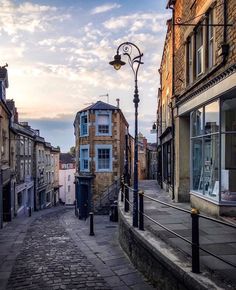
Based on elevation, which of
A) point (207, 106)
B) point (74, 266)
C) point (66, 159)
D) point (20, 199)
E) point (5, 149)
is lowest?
point (20, 199)

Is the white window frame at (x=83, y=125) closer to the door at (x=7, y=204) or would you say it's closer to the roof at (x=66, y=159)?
the door at (x=7, y=204)

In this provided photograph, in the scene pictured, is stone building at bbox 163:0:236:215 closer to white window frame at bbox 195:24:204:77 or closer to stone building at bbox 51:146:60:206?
white window frame at bbox 195:24:204:77

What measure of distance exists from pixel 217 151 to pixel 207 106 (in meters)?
1.63

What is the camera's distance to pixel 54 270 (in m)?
8.98

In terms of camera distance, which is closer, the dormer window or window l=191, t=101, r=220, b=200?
window l=191, t=101, r=220, b=200

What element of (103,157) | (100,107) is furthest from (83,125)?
(103,157)

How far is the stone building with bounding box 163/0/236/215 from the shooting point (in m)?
9.40

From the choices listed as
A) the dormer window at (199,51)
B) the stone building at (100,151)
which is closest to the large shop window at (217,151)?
the dormer window at (199,51)

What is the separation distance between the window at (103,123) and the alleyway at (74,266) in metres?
15.7

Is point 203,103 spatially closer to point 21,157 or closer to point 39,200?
point 21,157

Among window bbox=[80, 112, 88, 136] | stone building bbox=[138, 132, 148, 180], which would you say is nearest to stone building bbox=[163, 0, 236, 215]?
window bbox=[80, 112, 88, 136]

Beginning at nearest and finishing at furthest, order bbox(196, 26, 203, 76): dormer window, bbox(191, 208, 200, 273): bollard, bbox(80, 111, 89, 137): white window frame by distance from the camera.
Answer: bbox(191, 208, 200, 273): bollard → bbox(196, 26, 203, 76): dormer window → bbox(80, 111, 89, 137): white window frame

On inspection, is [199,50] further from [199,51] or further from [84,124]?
[84,124]

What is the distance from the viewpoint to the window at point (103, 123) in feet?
95.6
